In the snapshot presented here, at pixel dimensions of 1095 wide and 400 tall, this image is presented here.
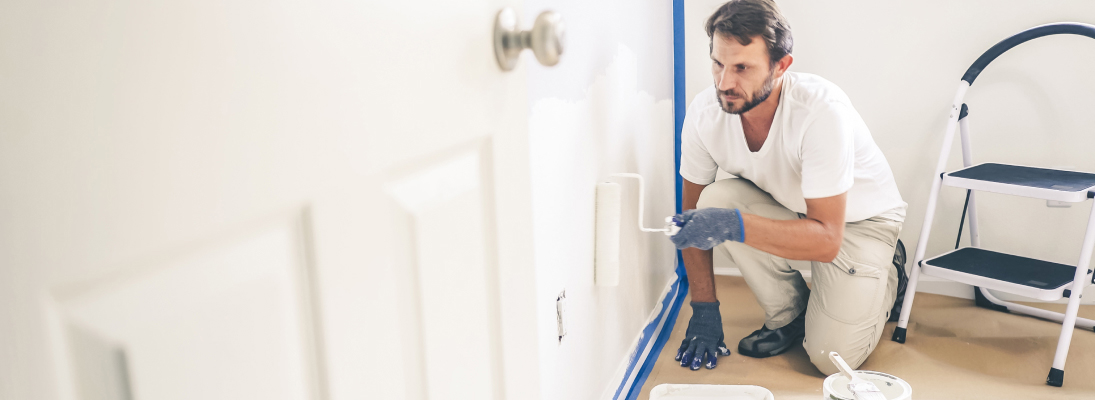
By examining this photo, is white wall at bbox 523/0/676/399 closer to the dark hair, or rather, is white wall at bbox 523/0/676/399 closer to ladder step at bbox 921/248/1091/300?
the dark hair

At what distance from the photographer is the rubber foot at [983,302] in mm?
2213

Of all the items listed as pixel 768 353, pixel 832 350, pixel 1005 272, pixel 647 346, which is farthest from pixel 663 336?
pixel 1005 272

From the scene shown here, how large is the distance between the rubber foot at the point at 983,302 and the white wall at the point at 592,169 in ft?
3.47

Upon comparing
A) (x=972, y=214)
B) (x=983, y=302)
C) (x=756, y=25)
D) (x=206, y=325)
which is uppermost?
(x=756, y=25)

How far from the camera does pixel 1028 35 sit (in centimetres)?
188

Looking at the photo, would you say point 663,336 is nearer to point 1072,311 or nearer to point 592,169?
point 592,169

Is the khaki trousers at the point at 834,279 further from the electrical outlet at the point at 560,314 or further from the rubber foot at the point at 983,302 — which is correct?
the electrical outlet at the point at 560,314

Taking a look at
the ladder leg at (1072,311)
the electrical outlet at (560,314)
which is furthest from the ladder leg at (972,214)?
the electrical outlet at (560,314)

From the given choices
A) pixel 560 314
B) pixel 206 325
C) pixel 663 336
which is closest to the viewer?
pixel 206 325

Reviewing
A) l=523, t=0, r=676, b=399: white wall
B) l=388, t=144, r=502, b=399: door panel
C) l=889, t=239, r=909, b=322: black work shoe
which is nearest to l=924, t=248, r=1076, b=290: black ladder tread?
l=889, t=239, r=909, b=322: black work shoe

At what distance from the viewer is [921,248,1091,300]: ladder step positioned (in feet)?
5.77

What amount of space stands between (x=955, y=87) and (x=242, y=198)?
235 cm

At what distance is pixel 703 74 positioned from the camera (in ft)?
7.84

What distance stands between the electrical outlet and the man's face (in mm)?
703
